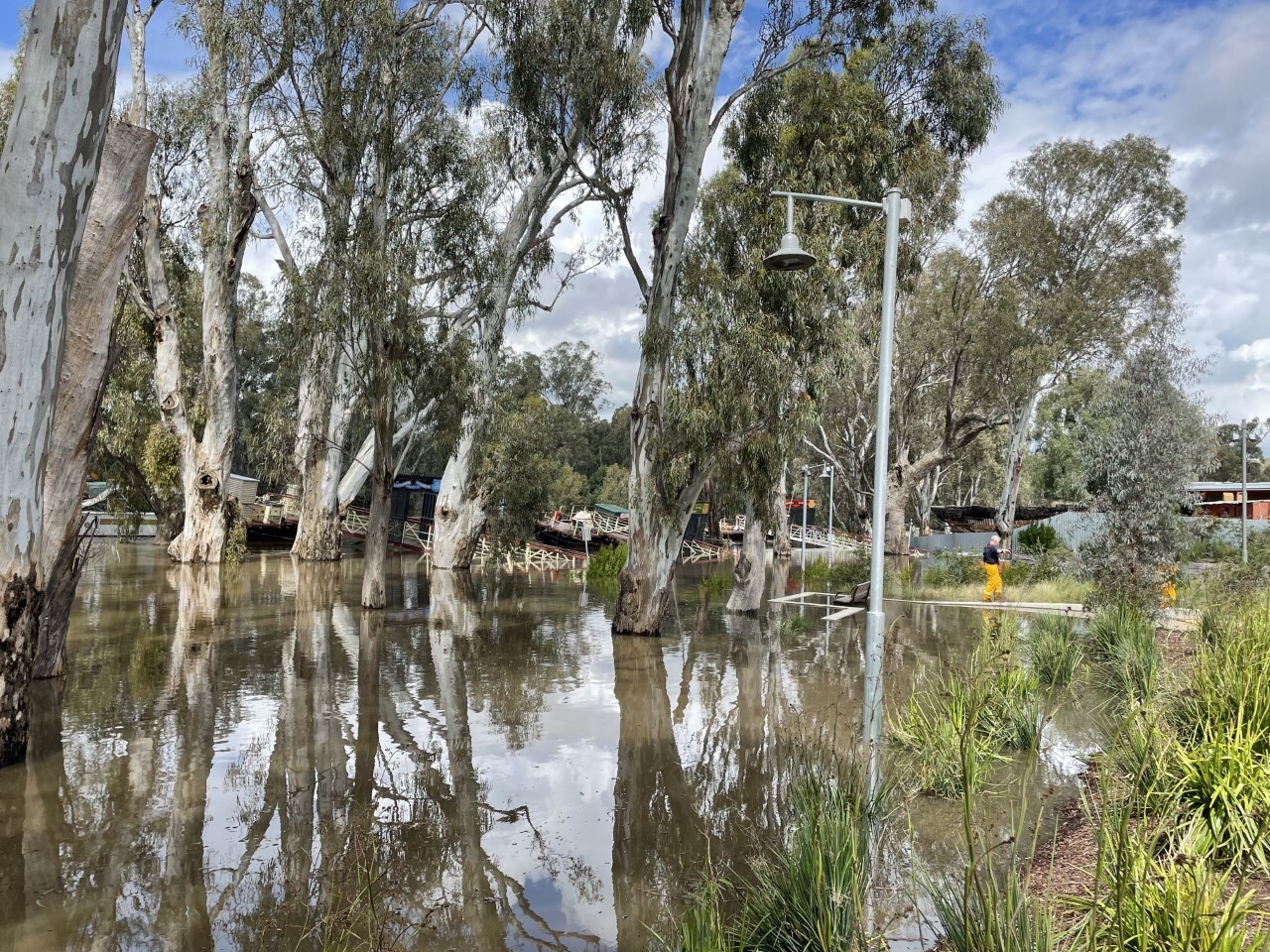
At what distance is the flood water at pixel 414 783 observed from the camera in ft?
13.2

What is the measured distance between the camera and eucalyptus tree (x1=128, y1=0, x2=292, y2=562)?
20.3 metres

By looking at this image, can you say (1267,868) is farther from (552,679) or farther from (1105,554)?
(1105,554)

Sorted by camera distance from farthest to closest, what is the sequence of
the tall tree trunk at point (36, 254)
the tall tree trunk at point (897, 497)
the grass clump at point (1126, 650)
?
the tall tree trunk at point (897, 497)
the grass clump at point (1126, 650)
the tall tree trunk at point (36, 254)

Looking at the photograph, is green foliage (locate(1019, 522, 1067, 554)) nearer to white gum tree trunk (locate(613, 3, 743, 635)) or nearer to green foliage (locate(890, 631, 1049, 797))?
white gum tree trunk (locate(613, 3, 743, 635))

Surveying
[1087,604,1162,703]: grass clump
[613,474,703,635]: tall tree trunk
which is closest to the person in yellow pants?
[1087,604,1162,703]: grass clump

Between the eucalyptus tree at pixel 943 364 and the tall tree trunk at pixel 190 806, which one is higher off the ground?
the eucalyptus tree at pixel 943 364

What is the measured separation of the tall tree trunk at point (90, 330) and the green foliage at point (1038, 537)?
27587 millimetres

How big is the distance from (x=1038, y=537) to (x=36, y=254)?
103 ft

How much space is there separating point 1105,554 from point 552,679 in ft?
24.0

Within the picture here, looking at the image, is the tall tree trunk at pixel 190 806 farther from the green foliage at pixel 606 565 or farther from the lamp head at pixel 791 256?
the green foliage at pixel 606 565

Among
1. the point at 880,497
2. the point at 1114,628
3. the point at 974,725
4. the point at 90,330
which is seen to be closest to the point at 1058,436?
the point at 1114,628

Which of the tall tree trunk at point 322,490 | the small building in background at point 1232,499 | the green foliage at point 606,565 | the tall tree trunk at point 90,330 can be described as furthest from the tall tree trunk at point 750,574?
the small building in background at point 1232,499

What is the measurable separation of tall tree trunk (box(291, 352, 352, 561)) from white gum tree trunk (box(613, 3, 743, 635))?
47.8 feet

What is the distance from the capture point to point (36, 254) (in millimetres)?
5879
